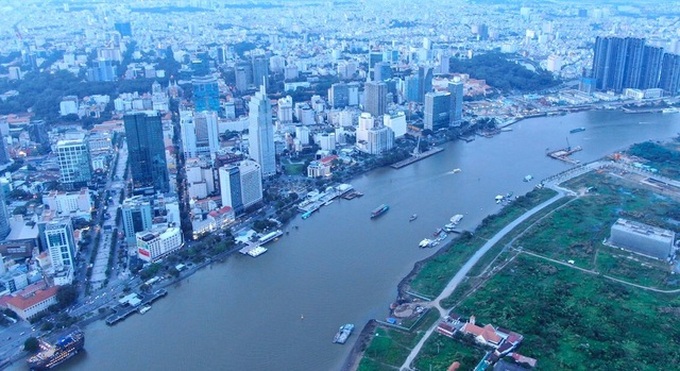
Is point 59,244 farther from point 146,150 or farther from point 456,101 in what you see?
point 456,101

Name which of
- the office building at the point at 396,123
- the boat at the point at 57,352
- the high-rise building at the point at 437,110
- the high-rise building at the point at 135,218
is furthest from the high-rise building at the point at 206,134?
the boat at the point at 57,352

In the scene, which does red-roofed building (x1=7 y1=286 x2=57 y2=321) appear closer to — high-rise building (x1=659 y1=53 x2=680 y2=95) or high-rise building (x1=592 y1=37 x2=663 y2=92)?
high-rise building (x1=592 y1=37 x2=663 y2=92)

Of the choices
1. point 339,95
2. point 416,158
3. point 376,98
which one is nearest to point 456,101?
point 376,98

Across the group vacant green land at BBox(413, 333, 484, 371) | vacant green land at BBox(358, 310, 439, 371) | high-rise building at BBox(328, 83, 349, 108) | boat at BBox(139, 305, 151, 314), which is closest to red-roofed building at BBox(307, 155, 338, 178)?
boat at BBox(139, 305, 151, 314)

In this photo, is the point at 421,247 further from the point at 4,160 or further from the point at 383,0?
the point at 383,0

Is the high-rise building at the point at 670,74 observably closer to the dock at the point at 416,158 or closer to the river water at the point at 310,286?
the river water at the point at 310,286

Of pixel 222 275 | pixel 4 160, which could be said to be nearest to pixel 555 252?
pixel 222 275
